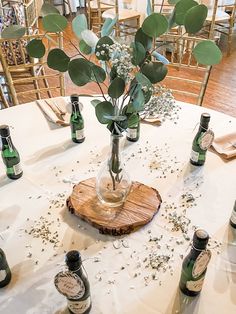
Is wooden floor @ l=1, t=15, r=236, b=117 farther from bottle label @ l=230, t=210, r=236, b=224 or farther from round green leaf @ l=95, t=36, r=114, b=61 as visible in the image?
round green leaf @ l=95, t=36, r=114, b=61

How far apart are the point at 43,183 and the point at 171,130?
2.01ft

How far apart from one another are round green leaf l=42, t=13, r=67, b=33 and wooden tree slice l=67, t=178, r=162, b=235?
52cm

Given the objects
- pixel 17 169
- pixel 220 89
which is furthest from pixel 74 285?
pixel 220 89

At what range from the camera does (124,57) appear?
85 cm

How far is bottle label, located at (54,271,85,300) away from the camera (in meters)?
0.75

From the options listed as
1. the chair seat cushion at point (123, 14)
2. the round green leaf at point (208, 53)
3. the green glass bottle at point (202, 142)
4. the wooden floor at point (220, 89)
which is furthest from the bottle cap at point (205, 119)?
the chair seat cushion at point (123, 14)

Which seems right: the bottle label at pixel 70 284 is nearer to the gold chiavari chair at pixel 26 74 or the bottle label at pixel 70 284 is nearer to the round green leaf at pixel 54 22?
the round green leaf at pixel 54 22

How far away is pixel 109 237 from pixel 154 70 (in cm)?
49

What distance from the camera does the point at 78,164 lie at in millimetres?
1323

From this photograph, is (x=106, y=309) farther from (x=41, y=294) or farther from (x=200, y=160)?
(x=200, y=160)

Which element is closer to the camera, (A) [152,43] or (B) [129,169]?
(A) [152,43]

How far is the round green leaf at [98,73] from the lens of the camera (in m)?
0.90

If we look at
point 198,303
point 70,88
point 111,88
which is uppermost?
point 111,88

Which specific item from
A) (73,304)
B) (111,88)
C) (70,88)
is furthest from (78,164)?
(70,88)
